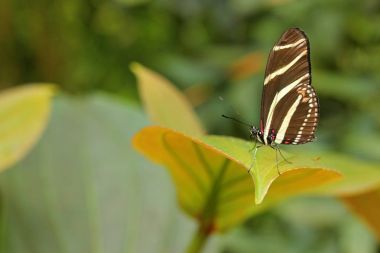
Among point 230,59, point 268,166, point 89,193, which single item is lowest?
point 230,59

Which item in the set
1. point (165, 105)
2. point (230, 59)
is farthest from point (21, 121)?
point (230, 59)

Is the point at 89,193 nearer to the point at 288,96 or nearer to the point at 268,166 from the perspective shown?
the point at 288,96

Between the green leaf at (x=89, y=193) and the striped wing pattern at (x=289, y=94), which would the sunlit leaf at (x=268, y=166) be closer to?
the striped wing pattern at (x=289, y=94)

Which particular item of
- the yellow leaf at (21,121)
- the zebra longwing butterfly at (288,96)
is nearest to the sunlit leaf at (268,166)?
the zebra longwing butterfly at (288,96)

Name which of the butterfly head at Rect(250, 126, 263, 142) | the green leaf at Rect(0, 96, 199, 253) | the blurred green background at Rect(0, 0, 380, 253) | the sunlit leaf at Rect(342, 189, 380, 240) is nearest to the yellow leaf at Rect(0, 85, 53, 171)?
the green leaf at Rect(0, 96, 199, 253)

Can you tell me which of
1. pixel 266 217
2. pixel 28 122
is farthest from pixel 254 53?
pixel 28 122

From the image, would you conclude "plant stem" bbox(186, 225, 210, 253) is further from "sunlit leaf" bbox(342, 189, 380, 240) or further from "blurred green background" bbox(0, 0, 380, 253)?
"blurred green background" bbox(0, 0, 380, 253)
